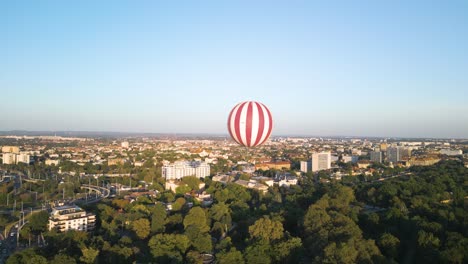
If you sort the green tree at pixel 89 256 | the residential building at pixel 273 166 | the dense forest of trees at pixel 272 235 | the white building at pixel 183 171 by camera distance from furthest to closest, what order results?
the residential building at pixel 273 166, the white building at pixel 183 171, the green tree at pixel 89 256, the dense forest of trees at pixel 272 235

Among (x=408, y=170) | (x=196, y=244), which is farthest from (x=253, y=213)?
(x=408, y=170)

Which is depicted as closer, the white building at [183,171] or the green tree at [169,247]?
the green tree at [169,247]

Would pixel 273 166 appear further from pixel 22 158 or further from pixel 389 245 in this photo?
pixel 389 245

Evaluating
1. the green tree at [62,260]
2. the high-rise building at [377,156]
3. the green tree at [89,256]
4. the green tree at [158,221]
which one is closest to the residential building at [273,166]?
the high-rise building at [377,156]

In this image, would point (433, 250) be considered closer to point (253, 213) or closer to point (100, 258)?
point (253, 213)

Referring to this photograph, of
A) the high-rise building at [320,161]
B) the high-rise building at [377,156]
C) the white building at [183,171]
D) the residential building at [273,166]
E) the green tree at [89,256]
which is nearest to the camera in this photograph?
the green tree at [89,256]

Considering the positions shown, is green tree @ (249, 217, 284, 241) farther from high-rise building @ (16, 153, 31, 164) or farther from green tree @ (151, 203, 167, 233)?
high-rise building @ (16, 153, 31, 164)

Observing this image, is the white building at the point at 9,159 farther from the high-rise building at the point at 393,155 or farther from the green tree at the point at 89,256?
the high-rise building at the point at 393,155
